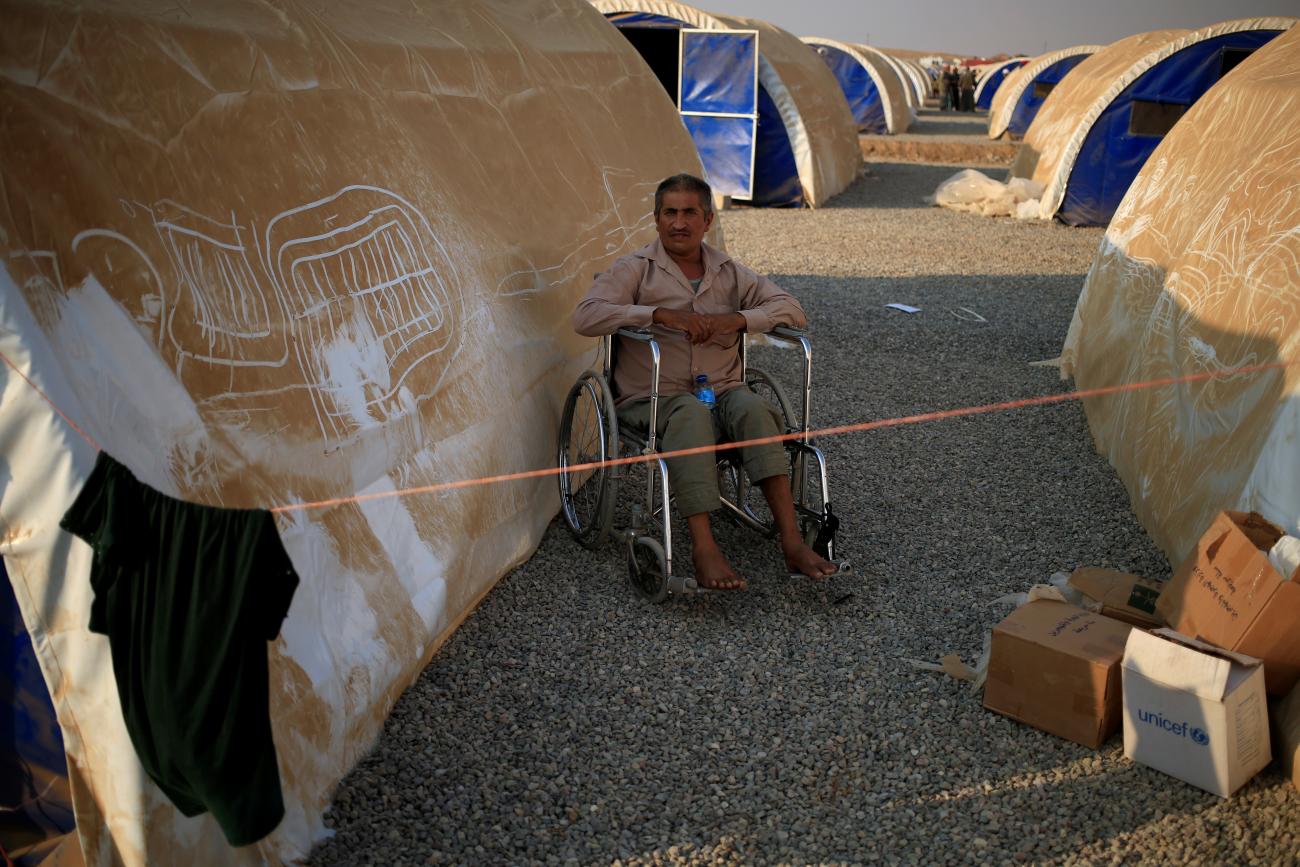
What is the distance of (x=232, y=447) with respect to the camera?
2498 mm

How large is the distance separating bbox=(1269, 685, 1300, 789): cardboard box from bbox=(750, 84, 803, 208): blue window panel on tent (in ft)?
35.2

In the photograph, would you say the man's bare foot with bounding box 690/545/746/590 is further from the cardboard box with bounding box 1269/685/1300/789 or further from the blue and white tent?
the blue and white tent

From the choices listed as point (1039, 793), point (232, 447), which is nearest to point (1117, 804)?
point (1039, 793)

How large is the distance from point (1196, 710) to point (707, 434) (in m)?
1.64

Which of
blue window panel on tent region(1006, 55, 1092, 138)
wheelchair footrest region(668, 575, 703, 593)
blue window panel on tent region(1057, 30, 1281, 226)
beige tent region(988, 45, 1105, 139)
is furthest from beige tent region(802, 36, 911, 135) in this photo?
wheelchair footrest region(668, 575, 703, 593)

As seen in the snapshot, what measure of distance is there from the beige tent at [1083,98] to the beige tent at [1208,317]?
5830 mm

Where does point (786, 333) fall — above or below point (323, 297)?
below

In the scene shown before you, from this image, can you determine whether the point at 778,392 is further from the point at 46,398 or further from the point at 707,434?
the point at 46,398

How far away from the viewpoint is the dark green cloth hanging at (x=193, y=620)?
1.92m

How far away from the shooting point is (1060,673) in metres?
2.95

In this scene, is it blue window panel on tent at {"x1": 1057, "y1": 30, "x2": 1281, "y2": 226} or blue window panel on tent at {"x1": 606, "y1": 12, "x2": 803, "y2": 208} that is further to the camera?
blue window panel on tent at {"x1": 606, "y1": 12, "x2": 803, "y2": 208}

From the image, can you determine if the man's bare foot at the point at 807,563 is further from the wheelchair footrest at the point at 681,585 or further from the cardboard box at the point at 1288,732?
the cardboard box at the point at 1288,732

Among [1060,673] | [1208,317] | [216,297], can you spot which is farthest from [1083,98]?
[216,297]

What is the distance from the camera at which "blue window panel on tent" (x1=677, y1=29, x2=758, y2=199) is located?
40.3 ft
